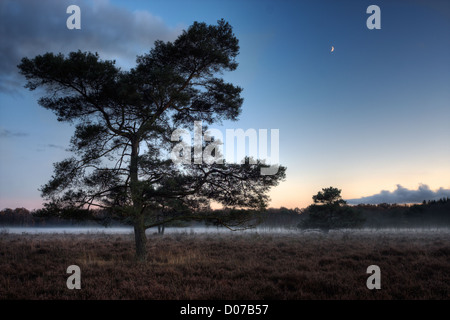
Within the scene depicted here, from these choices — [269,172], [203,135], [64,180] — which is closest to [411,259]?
[269,172]

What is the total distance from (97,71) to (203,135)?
17.5 ft

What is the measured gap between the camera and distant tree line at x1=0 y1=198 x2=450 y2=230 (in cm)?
1141

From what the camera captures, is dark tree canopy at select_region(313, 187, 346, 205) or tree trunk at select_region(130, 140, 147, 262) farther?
dark tree canopy at select_region(313, 187, 346, 205)

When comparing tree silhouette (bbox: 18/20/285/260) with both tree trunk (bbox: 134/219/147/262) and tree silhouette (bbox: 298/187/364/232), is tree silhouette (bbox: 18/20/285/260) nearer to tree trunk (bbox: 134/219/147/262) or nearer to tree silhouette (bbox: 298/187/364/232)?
tree trunk (bbox: 134/219/147/262)

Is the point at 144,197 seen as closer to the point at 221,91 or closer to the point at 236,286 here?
the point at 236,286

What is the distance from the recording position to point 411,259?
12109 mm

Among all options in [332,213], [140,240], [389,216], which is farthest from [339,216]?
[389,216]

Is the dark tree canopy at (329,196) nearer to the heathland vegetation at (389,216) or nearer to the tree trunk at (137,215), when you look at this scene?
the tree trunk at (137,215)

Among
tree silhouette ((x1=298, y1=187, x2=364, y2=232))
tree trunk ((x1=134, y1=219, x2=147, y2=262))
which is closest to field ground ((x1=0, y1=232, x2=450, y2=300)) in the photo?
tree trunk ((x1=134, y1=219, x2=147, y2=262))

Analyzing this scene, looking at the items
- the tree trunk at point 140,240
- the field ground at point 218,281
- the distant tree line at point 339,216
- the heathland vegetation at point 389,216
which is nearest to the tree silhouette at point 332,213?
the distant tree line at point 339,216

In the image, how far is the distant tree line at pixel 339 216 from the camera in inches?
449

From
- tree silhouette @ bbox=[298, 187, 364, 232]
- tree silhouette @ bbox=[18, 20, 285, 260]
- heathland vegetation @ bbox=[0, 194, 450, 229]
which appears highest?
tree silhouette @ bbox=[18, 20, 285, 260]

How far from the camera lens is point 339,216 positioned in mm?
30625
